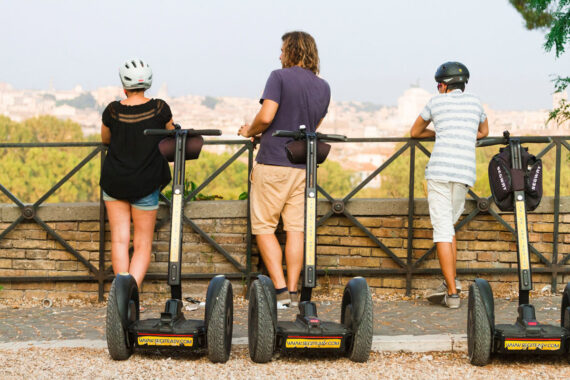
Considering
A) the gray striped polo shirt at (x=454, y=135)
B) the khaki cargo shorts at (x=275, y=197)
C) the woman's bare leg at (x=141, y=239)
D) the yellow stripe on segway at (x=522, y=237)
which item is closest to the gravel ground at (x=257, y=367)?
the yellow stripe on segway at (x=522, y=237)

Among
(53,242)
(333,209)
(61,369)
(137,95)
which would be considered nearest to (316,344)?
(61,369)

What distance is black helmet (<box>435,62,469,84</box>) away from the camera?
607 centimetres

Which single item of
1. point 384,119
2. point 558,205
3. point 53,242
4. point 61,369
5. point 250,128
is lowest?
point 61,369

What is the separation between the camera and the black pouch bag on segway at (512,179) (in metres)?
4.66

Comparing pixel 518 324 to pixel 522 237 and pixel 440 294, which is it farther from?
pixel 440 294

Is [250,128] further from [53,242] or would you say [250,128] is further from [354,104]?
[354,104]

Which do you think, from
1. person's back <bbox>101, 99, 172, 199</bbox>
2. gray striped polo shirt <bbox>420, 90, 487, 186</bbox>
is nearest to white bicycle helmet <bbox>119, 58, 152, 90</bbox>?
person's back <bbox>101, 99, 172, 199</bbox>

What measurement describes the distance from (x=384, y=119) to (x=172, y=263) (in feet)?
583

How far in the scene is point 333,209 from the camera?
7.11m

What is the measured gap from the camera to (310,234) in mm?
4508

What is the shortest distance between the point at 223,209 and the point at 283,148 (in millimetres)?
1292

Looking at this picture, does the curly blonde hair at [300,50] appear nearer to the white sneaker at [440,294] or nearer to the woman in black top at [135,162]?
the woman in black top at [135,162]

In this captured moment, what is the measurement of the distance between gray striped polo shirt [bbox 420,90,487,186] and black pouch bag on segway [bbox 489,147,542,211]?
1259 mm

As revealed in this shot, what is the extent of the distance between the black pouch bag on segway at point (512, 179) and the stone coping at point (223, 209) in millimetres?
2489
